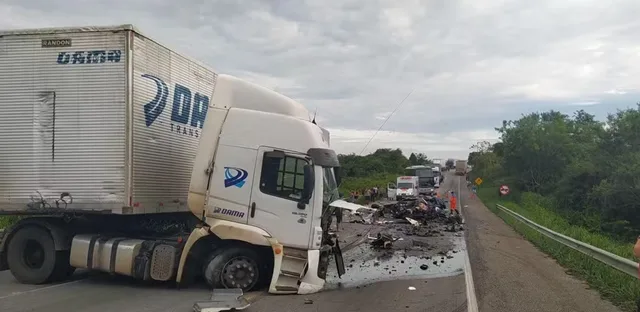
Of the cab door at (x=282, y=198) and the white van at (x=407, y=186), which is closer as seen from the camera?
the cab door at (x=282, y=198)

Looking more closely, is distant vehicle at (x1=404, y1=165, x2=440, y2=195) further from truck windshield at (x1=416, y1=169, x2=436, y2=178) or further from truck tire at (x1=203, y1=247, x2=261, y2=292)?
truck tire at (x1=203, y1=247, x2=261, y2=292)

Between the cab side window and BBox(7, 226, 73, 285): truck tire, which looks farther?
BBox(7, 226, 73, 285): truck tire

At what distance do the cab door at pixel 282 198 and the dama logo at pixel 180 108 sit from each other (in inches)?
86.4

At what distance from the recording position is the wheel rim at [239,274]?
9.16m

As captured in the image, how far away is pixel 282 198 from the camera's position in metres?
9.20

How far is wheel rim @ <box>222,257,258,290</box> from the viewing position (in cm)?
916

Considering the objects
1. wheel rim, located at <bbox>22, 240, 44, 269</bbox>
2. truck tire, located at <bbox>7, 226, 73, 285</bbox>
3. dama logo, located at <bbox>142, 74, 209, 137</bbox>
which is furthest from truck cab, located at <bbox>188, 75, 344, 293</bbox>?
wheel rim, located at <bbox>22, 240, 44, 269</bbox>

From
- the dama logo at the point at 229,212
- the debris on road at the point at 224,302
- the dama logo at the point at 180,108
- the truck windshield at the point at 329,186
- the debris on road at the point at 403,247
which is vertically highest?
the dama logo at the point at 180,108

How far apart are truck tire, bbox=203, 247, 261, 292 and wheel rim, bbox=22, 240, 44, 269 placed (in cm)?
324

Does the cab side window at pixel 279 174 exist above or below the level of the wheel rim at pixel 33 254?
above

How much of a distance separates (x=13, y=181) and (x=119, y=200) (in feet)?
6.77

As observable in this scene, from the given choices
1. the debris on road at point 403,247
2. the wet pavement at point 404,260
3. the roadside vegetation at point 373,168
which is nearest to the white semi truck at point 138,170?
the wet pavement at point 404,260

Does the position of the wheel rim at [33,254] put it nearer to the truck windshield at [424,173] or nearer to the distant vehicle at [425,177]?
the distant vehicle at [425,177]

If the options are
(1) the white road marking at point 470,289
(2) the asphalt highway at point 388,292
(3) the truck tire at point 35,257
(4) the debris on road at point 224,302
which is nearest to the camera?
(4) the debris on road at point 224,302
